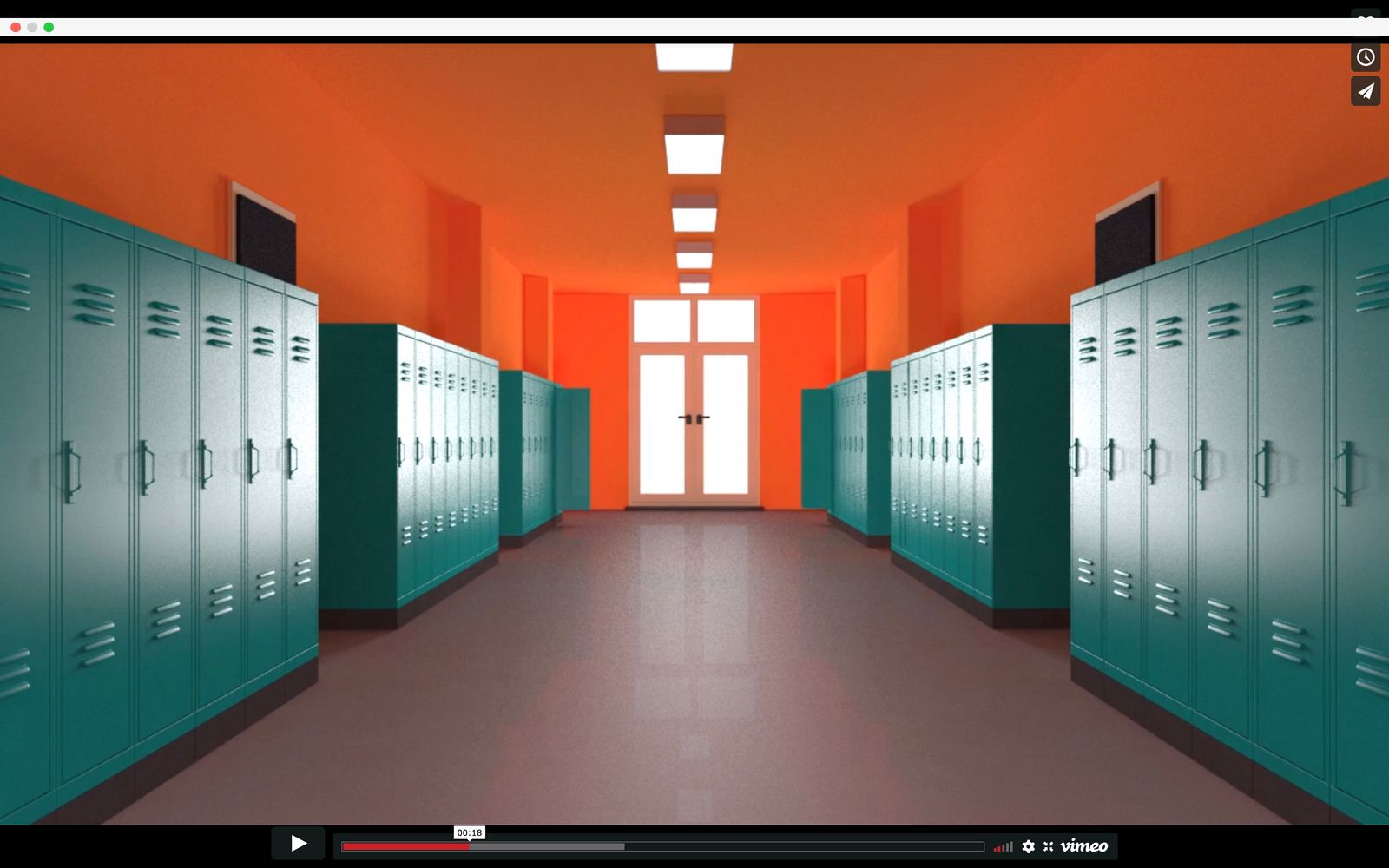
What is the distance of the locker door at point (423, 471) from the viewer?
16.3ft

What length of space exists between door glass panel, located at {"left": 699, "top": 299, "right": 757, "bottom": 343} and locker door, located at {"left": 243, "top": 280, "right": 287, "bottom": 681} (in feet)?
29.4

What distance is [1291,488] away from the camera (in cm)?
225

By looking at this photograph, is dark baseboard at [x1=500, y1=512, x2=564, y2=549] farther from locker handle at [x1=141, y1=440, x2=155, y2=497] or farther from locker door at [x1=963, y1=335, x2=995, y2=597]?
locker handle at [x1=141, y1=440, x2=155, y2=497]

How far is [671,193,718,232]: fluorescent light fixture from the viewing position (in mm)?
6875

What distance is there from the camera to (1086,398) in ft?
11.6

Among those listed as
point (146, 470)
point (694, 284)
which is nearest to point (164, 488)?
point (146, 470)

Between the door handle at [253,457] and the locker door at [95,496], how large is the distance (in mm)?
681

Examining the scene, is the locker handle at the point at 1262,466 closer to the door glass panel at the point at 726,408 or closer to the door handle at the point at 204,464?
the door handle at the point at 204,464

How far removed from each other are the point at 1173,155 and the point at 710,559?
4688mm

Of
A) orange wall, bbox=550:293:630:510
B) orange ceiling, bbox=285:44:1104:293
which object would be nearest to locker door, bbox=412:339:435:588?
orange ceiling, bbox=285:44:1104:293

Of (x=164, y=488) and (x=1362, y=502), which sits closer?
(x=1362, y=502)

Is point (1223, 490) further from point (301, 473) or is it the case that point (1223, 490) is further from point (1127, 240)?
point (301, 473)

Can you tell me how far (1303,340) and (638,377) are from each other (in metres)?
10.00

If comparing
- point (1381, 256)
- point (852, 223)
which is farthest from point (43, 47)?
point (852, 223)
